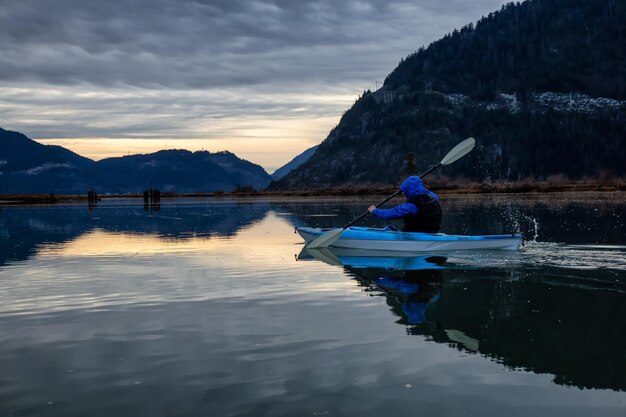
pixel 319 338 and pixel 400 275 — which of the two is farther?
pixel 400 275

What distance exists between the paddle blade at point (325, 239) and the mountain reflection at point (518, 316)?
5.08 m

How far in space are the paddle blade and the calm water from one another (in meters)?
3.11

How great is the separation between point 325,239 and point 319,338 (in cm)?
1474

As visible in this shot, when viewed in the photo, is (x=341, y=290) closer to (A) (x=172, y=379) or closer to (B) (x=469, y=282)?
(B) (x=469, y=282)

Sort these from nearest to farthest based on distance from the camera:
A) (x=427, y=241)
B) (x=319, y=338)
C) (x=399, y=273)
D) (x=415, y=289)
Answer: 1. (x=319, y=338)
2. (x=415, y=289)
3. (x=399, y=273)
4. (x=427, y=241)

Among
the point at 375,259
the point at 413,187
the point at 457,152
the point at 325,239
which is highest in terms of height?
the point at 457,152

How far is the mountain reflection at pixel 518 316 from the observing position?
9531 millimetres

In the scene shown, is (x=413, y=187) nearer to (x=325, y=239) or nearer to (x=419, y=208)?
(x=419, y=208)

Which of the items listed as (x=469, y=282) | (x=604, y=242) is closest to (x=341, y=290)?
(x=469, y=282)

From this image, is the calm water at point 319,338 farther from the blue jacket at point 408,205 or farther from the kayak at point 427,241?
the blue jacket at point 408,205

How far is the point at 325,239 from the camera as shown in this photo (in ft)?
85.6

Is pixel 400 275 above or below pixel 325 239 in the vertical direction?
below

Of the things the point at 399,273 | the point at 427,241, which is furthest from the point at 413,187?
the point at 399,273

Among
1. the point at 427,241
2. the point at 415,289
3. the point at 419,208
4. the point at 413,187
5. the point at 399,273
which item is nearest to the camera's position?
the point at 415,289
